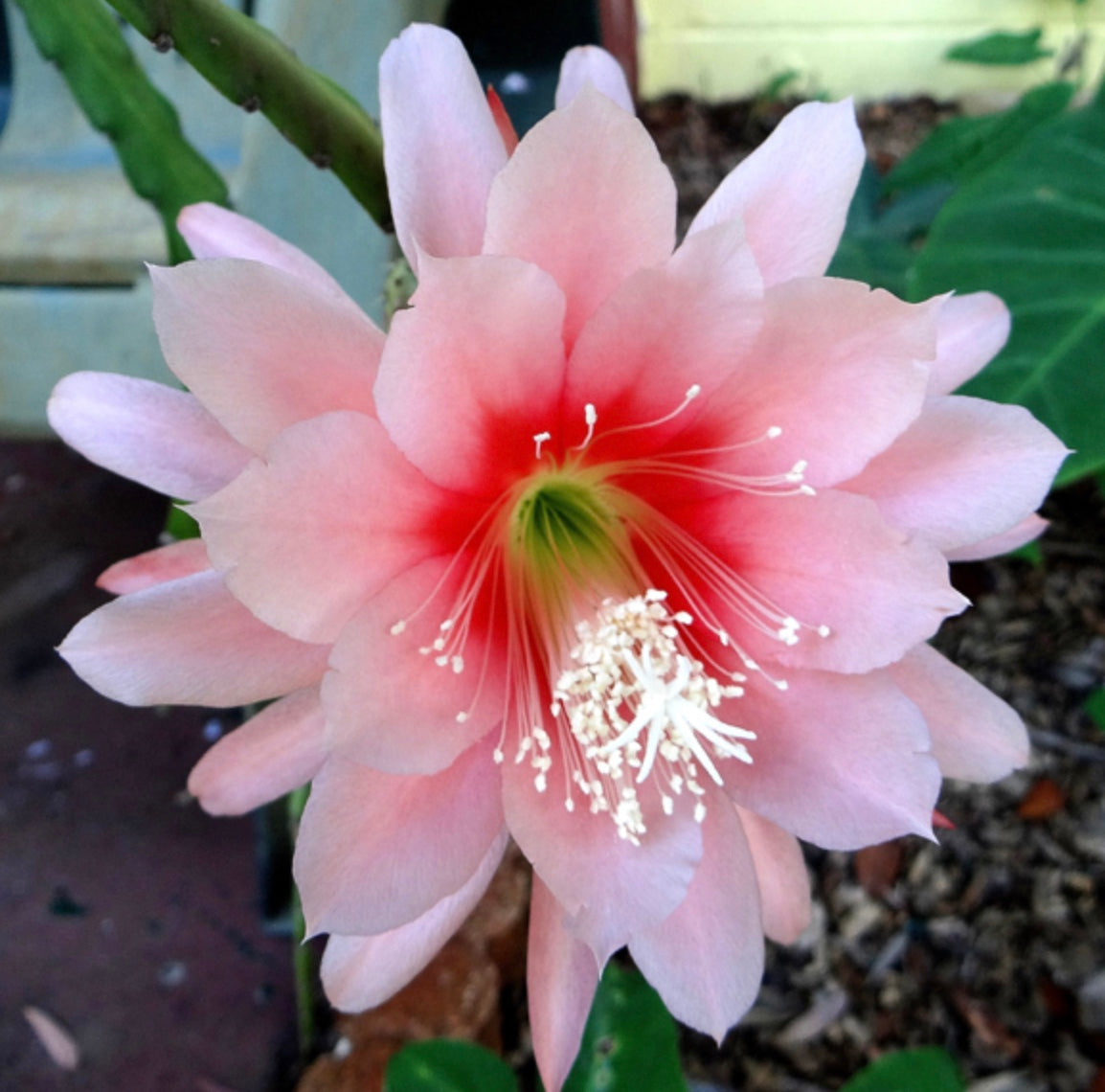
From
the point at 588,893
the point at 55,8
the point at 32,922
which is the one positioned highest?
the point at 55,8

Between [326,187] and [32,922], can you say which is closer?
[32,922]

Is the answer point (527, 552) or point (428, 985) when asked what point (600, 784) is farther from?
point (428, 985)

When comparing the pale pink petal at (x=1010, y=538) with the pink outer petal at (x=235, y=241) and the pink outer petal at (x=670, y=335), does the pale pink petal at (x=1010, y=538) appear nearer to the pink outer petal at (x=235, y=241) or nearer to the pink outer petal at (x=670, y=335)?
the pink outer petal at (x=670, y=335)

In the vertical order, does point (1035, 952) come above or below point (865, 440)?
below

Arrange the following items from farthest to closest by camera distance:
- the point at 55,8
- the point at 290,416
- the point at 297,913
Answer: the point at 297,913 → the point at 55,8 → the point at 290,416

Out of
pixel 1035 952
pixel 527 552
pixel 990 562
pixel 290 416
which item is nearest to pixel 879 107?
pixel 990 562

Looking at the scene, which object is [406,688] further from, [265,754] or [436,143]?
[436,143]
